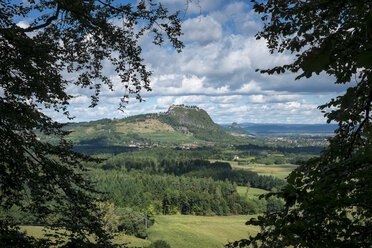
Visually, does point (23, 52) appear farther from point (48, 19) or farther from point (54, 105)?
point (54, 105)

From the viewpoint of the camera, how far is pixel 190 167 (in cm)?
18325

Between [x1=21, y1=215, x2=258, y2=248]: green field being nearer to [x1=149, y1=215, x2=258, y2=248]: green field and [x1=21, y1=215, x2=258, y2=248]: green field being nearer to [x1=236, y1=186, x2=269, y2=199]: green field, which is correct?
[x1=149, y1=215, x2=258, y2=248]: green field

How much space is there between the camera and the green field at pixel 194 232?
6500 cm

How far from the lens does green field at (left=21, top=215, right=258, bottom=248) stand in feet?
213

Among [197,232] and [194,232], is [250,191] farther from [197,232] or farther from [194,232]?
[194,232]

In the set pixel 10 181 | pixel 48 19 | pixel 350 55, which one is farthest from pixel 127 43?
pixel 350 55

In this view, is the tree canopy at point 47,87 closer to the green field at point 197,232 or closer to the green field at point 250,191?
the green field at point 197,232

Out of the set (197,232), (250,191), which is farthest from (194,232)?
(250,191)

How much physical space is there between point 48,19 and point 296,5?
6804 millimetres

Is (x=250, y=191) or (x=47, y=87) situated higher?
(x=47, y=87)

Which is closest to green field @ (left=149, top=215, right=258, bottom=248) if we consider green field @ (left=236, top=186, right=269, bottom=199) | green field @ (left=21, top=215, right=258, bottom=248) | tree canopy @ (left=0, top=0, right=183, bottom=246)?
green field @ (left=21, top=215, right=258, bottom=248)

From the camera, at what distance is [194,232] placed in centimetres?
7350

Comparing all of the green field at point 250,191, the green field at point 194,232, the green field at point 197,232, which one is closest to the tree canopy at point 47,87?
the green field at point 194,232

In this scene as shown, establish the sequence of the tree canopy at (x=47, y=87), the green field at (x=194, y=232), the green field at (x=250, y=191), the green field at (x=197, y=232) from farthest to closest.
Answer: the green field at (x=250, y=191)
the green field at (x=197, y=232)
the green field at (x=194, y=232)
the tree canopy at (x=47, y=87)
